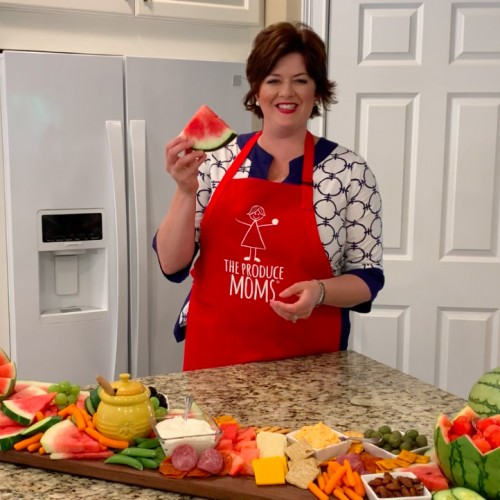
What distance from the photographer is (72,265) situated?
263cm

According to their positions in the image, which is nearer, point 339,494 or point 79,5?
point 339,494

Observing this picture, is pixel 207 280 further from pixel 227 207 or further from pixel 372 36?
pixel 372 36

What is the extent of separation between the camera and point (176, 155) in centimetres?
170

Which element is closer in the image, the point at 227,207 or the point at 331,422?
the point at 331,422

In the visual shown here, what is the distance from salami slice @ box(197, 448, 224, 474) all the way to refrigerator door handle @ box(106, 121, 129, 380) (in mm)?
1564

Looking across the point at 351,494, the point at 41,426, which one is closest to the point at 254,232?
the point at 41,426

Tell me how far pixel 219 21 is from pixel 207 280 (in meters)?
1.43

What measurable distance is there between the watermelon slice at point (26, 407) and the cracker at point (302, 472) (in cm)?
47

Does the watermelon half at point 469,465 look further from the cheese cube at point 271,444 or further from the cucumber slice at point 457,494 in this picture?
the cheese cube at point 271,444

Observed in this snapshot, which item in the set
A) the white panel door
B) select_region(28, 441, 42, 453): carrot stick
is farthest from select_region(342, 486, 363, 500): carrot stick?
the white panel door

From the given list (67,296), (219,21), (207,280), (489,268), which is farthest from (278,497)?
(219,21)

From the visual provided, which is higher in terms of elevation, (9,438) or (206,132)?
(206,132)

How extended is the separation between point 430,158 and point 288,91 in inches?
46.7

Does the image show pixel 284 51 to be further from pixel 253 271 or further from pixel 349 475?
pixel 349 475
